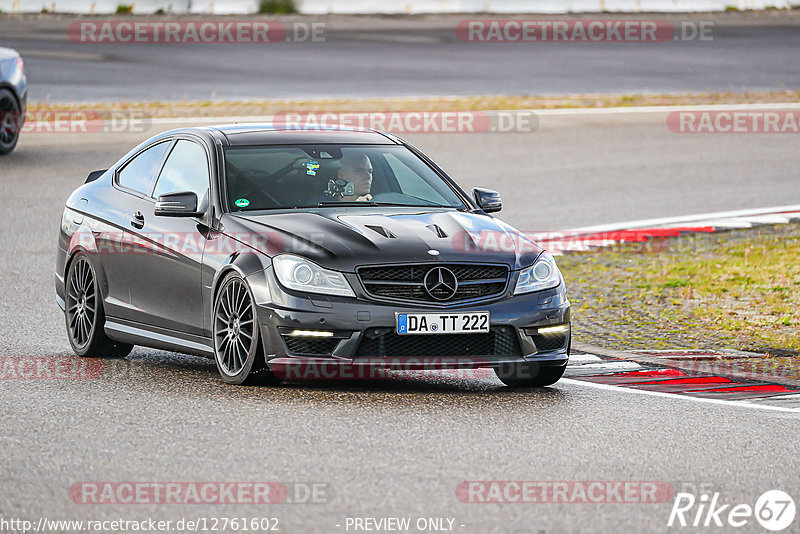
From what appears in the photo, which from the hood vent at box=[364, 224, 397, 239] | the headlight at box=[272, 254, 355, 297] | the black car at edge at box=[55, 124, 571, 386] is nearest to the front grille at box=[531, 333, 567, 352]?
the black car at edge at box=[55, 124, 571, 386]

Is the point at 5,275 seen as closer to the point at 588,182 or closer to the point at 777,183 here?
the point at 588,182

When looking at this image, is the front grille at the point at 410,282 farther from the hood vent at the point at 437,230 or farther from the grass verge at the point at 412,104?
the grass verge at the point at 412,104

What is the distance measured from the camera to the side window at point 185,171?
9.71m

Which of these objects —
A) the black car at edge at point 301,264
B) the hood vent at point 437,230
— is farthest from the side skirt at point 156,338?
the hood vent at point 437,230

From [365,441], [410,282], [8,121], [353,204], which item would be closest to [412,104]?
[8,121]

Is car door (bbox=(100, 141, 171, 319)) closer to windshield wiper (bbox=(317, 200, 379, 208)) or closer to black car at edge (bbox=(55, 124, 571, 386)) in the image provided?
black car at edge (bbox=(55, 124, 571, 386))

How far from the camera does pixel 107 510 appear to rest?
6.11 meters

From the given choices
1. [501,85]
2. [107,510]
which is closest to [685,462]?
[107,510]

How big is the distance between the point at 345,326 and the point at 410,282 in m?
0.45

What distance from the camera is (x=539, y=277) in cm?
884

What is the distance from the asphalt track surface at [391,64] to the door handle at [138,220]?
16866mm

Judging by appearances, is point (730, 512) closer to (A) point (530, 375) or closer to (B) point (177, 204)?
(A) point (530, 375)

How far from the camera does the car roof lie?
9.86 metres

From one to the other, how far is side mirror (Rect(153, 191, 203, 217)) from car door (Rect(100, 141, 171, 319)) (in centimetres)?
70
